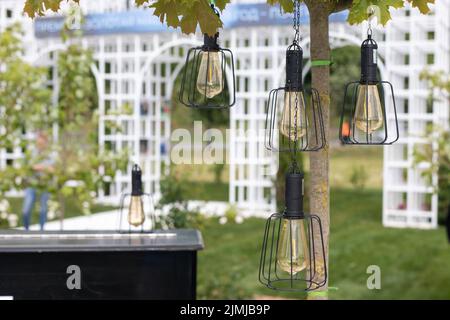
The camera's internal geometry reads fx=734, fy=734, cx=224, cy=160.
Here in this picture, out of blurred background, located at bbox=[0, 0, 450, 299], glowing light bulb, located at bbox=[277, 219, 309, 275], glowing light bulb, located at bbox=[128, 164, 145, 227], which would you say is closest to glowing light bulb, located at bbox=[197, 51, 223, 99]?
glowing light bulb, located at bbox=[277, 219, 309, 275]

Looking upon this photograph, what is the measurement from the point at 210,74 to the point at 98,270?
1.26 meters

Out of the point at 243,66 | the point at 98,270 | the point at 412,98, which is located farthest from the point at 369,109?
the point at 243,66

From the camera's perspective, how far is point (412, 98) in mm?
8094

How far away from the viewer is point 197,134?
11.4 metres

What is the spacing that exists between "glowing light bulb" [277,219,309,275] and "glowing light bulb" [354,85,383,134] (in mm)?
384

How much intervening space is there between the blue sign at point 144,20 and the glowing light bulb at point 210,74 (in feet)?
18.6

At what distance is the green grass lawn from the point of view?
216 inches

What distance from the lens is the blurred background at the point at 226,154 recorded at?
5.81 metres

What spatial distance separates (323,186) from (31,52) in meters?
8.19

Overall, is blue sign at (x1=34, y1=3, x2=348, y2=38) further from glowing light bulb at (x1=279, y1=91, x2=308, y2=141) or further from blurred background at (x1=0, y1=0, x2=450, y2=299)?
glowing light bulb at (x1=279, y1=91, x2=308, y2=141)

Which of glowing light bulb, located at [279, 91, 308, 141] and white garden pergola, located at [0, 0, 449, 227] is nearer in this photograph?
glowing light bulb, located at [279, 91, 308, 141]

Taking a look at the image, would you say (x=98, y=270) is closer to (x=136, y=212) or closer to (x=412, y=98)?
(x=136, y=212)

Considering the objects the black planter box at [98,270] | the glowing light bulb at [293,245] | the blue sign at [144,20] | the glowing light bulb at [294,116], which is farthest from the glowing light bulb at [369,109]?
the blue sign at [144,20]
